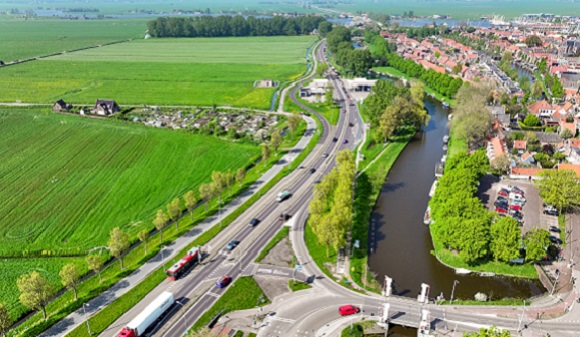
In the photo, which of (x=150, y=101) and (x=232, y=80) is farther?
(x=232, y=80)

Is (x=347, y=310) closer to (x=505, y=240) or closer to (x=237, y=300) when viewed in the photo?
(x=237, y=300)

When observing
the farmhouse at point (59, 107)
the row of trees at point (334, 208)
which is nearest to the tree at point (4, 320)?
the row of trees at point (334, 208)

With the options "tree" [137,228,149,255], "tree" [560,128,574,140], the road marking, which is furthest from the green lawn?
"tree" [560,128,574,140]

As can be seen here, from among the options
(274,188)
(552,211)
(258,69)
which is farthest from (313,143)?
(258,69)

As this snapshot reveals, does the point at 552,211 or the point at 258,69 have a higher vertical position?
the point at 258,69

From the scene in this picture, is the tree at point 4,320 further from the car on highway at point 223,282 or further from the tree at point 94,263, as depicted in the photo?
the car on highway at point 223,282

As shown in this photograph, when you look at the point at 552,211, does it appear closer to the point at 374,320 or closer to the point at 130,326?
the point at 374,320

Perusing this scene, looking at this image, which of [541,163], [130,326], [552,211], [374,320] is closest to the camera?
[130,326]

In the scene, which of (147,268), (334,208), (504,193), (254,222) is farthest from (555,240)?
(147,268)
